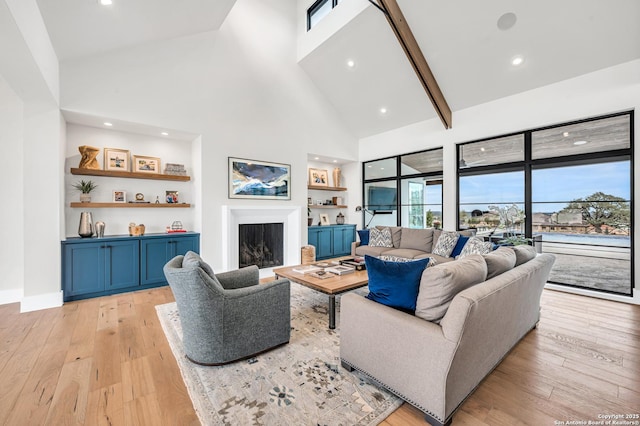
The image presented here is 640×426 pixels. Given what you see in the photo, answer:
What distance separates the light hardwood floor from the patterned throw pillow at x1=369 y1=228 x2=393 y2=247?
9.47ft

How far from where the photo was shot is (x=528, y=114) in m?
4.57

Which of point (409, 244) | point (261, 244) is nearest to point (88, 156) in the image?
point (261, 244)

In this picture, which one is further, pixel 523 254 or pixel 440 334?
pixel 523 254

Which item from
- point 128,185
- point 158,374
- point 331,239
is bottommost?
point 158,374

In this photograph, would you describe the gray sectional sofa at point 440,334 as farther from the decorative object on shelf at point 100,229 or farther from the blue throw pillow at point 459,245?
the decorative object on shelf at point 100,229

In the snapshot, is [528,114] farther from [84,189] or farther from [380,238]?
[84,189]

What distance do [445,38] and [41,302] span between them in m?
6.83

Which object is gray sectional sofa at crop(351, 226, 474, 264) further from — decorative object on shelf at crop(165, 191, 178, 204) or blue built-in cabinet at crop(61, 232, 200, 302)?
decorative object on shelf at crop(165, 191, 178, 204)

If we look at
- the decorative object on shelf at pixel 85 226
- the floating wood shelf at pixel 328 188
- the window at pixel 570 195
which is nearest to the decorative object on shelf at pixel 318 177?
the floating wood shelf at pixel 328 188

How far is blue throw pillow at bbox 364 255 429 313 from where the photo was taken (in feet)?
6.06

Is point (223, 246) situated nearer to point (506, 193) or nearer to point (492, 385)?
point (492, 385)

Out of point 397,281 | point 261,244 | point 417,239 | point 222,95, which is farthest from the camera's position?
point 261,244

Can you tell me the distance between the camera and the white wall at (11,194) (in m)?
3.73

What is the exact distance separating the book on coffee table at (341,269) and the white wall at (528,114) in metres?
3.08
